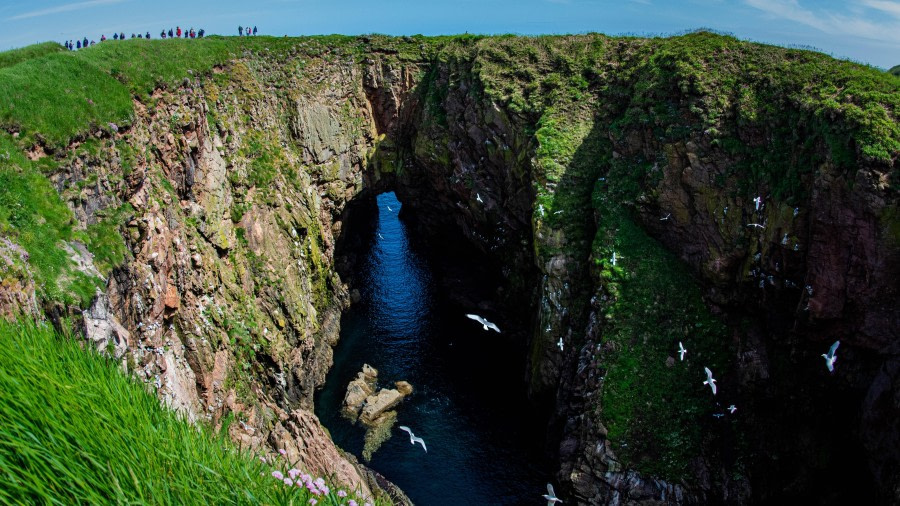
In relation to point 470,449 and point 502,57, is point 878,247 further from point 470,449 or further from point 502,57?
point 502,57

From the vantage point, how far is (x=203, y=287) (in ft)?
103

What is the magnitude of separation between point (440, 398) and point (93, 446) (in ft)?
129

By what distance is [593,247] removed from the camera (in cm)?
4044

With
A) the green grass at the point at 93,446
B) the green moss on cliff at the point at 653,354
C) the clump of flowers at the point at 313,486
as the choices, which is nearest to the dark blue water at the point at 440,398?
the green moss on cliff at the point at 653,354

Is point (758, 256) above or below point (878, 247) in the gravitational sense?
below

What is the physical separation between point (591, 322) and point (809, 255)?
13.6m

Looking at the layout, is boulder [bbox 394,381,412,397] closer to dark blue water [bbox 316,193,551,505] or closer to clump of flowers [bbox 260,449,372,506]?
dark blue water [bbox 316,193,551,505]

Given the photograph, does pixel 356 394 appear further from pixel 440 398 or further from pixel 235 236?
pixel 235 236

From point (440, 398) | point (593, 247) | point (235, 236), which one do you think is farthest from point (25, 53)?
point (593, 247)

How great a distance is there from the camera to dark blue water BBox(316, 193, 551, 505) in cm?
3891

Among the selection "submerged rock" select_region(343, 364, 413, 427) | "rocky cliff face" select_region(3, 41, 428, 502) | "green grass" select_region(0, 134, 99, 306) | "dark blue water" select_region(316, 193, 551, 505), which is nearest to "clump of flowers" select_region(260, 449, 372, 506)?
"rocky cliff face" select_region(3, 41, 428, 502)

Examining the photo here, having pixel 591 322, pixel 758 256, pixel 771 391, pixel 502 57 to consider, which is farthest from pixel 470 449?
pixel 502 57

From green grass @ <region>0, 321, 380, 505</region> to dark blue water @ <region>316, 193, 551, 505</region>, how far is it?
2906cm

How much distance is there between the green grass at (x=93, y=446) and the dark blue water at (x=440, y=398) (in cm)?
2906
